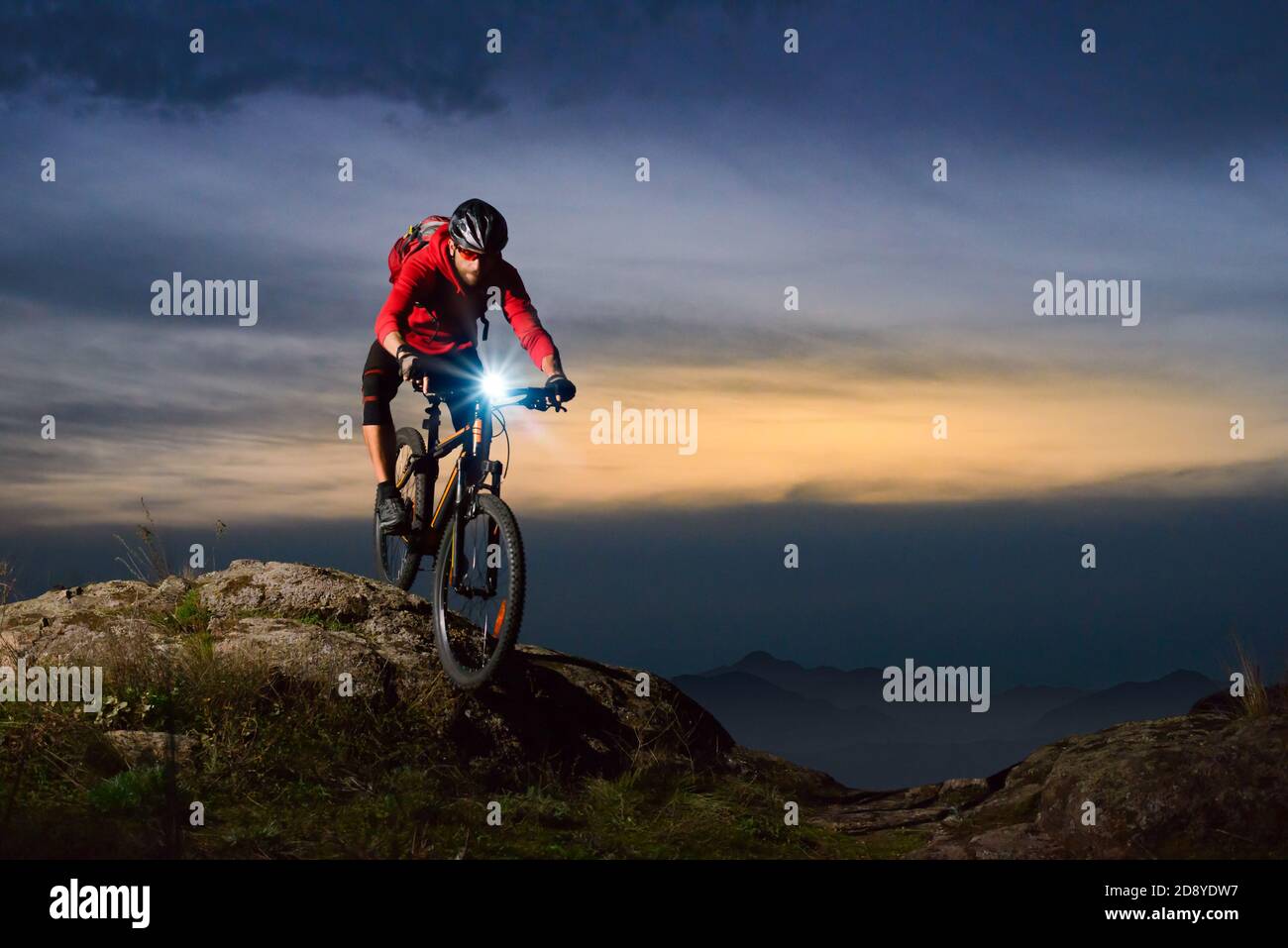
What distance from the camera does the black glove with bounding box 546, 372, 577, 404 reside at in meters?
8.38

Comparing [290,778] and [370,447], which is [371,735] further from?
[370,447]

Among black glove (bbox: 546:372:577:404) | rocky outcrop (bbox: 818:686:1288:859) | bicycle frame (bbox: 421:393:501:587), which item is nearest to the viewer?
rocky outcrop (bbox: 818:686:1288:859)

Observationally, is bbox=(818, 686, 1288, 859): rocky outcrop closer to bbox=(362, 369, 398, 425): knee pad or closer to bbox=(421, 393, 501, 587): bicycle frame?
bbox=(421, 393, 501, 587): bicycle frame

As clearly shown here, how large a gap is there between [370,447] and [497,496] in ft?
6.20

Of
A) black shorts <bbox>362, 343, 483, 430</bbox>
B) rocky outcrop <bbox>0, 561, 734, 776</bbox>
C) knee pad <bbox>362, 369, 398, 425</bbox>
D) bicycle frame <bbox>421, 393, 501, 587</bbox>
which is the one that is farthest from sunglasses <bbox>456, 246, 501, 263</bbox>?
rocky outcrop <bbox>0, 561, 734, 776</bbox>

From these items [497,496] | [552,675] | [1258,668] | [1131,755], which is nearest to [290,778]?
[497,496]

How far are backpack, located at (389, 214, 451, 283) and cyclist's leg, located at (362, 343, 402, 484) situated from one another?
0.73 meters

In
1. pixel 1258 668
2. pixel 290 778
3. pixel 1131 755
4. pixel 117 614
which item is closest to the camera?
pixel 290 778

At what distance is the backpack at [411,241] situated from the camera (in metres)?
9.42

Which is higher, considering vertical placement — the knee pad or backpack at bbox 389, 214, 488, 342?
backpack at bbox 389, 214, 488, 342

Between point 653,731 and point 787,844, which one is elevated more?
point 653,731

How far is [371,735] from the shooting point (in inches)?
341

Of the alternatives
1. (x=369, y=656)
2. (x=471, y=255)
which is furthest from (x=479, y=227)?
(x=369, y=656)

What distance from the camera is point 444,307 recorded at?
9125 mm
